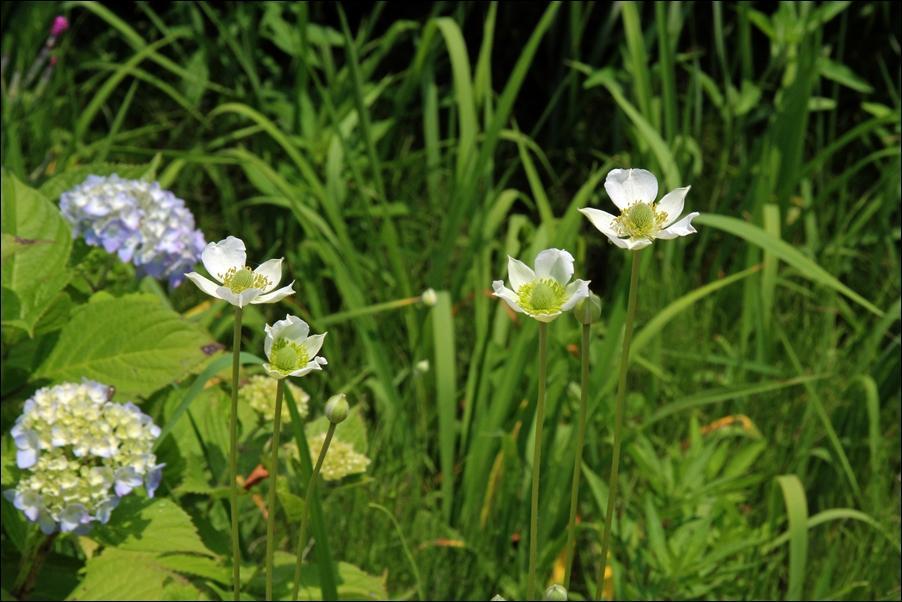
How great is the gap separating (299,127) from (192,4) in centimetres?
46

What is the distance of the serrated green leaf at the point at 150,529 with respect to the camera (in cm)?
139

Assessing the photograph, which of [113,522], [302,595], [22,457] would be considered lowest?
[302,595]

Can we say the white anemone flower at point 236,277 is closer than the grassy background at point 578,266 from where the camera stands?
Yes

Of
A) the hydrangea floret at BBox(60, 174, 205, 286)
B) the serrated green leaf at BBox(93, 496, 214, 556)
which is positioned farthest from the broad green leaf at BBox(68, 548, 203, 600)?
the hydrangea floret at BBox(60, 174, 205, 286)

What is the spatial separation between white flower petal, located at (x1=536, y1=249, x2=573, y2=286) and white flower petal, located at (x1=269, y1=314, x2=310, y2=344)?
0.59 feet

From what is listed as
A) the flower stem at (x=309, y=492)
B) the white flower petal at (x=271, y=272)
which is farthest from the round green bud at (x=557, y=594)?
the white flower petal at (x=271, y=272)

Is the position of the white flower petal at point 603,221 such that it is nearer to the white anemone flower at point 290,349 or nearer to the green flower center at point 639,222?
the green flower center at point 639,222

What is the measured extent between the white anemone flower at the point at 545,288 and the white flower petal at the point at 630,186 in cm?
7

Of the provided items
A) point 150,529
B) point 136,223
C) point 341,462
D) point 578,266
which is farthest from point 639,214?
point 578,266

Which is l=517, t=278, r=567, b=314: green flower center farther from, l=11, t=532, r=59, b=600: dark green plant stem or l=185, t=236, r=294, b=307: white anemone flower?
l=11, t=532, r=59, b=600: dark green plant stem

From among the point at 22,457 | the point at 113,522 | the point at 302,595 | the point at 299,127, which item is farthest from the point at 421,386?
the point at 299,127

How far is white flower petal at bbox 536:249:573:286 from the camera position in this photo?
0.85 m

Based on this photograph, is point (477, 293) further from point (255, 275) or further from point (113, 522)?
point (255, 275)

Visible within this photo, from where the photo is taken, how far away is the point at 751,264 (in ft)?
7.38
